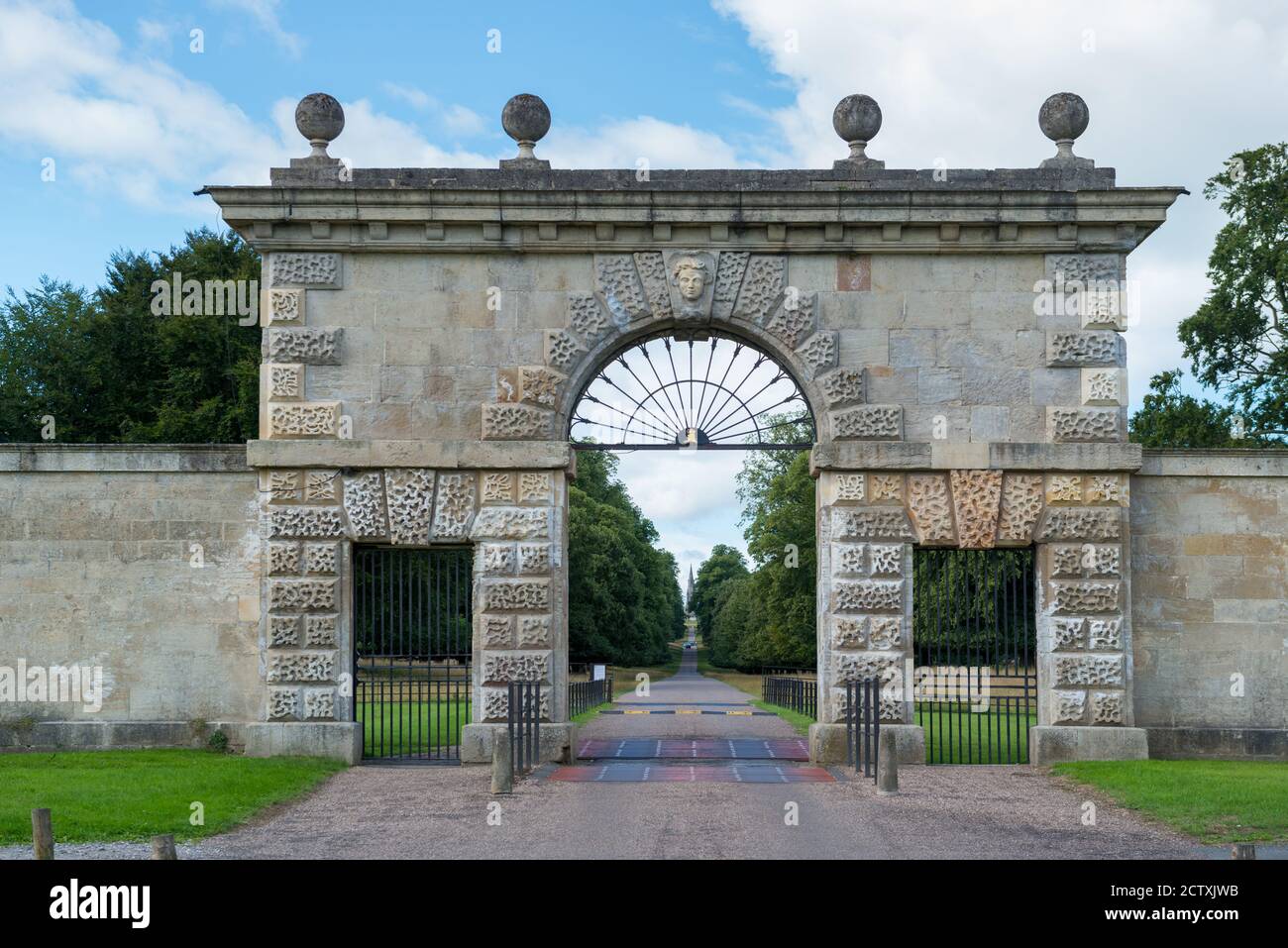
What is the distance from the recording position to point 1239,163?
32.0 metres

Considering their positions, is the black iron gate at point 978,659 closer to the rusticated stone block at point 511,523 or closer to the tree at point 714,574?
the rusticated stone block at point 511,523

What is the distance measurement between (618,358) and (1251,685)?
26.7 ft

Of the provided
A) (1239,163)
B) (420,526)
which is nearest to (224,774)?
(420,526)

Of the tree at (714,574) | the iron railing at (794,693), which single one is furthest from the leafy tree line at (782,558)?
the tree at (714,574)

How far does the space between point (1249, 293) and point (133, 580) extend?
2502cm

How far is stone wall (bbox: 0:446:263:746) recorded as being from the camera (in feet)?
53.8

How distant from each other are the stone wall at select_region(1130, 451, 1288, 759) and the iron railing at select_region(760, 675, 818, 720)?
8363 millimetres

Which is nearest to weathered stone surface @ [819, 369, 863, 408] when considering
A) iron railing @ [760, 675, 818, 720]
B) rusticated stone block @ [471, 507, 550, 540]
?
rusticated stone block @ [471, 507, 550, 540]

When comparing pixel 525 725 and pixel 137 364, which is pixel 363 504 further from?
pixel 137 364

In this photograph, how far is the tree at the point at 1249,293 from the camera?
31.3 metres

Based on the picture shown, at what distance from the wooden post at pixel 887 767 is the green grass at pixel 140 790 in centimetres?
549

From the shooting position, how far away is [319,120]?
16.5 metres

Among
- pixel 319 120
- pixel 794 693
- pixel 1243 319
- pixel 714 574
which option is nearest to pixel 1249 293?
pixel 1243 319
